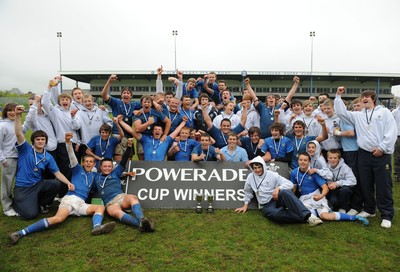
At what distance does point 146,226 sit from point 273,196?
224 centimetres

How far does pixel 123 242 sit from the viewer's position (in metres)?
4.35

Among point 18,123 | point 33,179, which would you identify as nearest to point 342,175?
point 33,179

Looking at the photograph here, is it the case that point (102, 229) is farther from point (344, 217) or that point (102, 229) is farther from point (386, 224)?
point (386, 224)

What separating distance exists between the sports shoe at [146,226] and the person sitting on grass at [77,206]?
18.2 inches

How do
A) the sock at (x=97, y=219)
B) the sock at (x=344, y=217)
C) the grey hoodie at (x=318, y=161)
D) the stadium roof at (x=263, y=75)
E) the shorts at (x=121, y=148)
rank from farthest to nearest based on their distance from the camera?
the stadium roof at (x=263, y=75)
the shorts at (x=121, y=148)
the grey hoodie at (x=318, y=161)
the sock at (x=344, y=217)
the sock at (x=97, y=219)

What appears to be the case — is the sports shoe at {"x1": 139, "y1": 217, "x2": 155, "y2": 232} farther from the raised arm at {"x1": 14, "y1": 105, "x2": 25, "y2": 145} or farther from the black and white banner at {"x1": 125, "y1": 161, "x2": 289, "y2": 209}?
the raised arm at {"x1": 14, "y1": 105, "x2": 25, "y2": 145}

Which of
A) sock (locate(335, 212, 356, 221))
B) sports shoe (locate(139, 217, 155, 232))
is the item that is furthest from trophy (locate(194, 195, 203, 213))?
sock (locate(335, 212, 356, 221))

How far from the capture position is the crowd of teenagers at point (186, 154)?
16.7ft

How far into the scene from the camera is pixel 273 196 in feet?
17.2

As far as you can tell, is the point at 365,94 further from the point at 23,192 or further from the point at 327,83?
the point at 327,83

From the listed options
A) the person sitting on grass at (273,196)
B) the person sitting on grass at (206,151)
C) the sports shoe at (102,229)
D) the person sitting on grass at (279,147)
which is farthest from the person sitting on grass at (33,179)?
the person sitting on grass at (279,147)

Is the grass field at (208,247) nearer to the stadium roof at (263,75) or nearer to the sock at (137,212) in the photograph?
the sock at (137,212)

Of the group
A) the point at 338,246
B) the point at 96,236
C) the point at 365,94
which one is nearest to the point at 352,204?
the point at 338,246

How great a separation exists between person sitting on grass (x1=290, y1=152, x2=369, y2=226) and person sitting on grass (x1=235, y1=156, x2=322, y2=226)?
1.10ft
